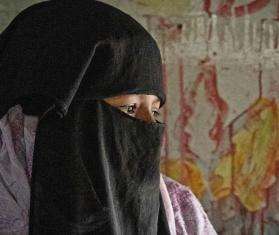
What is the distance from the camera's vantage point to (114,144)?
111 centimetres

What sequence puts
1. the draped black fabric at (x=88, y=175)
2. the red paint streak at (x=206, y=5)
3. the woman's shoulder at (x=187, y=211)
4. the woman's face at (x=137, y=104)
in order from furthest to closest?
the red paint streak at (x=206, y=5)
the woman's shoulder at (x=187, y=211)
the woman's face at (x=137, y=104)
the draped black fabric at (x=88, y=175)

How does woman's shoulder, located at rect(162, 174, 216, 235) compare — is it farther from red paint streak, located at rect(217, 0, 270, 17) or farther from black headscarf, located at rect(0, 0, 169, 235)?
red paint streak, located at rect(217, 0, 270, 17)

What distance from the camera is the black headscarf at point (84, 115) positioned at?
1.02 metres

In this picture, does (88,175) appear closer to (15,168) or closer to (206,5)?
(15,168)

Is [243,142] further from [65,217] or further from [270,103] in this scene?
[65,217]

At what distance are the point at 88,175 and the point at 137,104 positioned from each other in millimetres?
234

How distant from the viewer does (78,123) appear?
1.05m

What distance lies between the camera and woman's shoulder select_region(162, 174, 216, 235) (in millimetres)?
1480

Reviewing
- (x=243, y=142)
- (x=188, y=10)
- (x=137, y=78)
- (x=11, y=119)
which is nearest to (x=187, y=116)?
(x=243, y=142)

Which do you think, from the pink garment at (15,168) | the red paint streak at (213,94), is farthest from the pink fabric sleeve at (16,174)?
the red paint streak at (213,94)

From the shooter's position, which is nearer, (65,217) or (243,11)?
(65,217)

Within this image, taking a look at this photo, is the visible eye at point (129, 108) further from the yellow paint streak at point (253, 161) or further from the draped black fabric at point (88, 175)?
the yellow paint streak at point (253, 161)

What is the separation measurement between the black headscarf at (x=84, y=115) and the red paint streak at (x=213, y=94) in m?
0.66

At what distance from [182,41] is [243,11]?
0.26m
